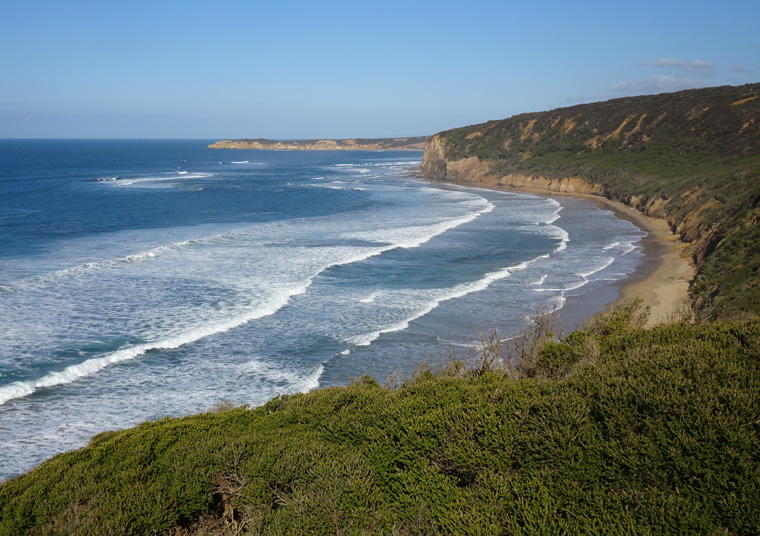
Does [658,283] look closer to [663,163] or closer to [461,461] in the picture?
[461,461]

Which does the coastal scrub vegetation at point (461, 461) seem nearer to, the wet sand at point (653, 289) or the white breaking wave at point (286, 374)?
the white breaking wave at point (286, 374)

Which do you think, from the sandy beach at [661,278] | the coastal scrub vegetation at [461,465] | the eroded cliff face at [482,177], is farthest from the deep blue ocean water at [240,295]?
the eroded cliff face at [482,177]

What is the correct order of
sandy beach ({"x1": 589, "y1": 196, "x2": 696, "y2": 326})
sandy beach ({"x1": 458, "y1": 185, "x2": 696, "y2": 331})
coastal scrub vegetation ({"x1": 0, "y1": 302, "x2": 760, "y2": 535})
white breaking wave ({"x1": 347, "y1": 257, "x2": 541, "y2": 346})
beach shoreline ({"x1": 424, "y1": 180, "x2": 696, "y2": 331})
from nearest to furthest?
coastal scrub vegetation ({"x1": 0, "y1": 302, "x2": 760, "y2": 535}) < white breaking wave ({"x1": 347, "y1": 257, "x2": 541, "y2": 346}) < beach shoreline ({"x1": 424, "y1": 180, "x2": 696, "y2": 331}) < sandy beach ({"x1": 458, "y1": 185, "x2": 696, "y2": 331}) < sandy beach ({"x1": 589, "y1": 196, "x2": 696, "y2": 326})

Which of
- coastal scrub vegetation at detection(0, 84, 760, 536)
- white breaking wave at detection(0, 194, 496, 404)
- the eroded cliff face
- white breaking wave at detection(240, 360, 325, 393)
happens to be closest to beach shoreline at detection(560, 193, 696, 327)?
white breaking wave at detection(0, 194, 496, 404)

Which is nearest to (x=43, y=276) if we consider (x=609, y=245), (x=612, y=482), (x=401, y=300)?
(x=401, y=300)

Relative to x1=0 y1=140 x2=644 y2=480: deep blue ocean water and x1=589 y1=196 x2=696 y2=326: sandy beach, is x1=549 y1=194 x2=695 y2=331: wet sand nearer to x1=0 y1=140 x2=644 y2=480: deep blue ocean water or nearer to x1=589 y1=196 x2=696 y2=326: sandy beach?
x1=589 y1=196 x2=696 y2=326: sandy beach

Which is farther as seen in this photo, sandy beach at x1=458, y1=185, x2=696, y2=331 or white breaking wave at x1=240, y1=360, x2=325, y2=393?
sandy beach at x1=458, y1=185, x2=696, y2=331

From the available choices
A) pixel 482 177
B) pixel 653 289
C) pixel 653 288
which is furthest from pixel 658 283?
pixel 482 177
